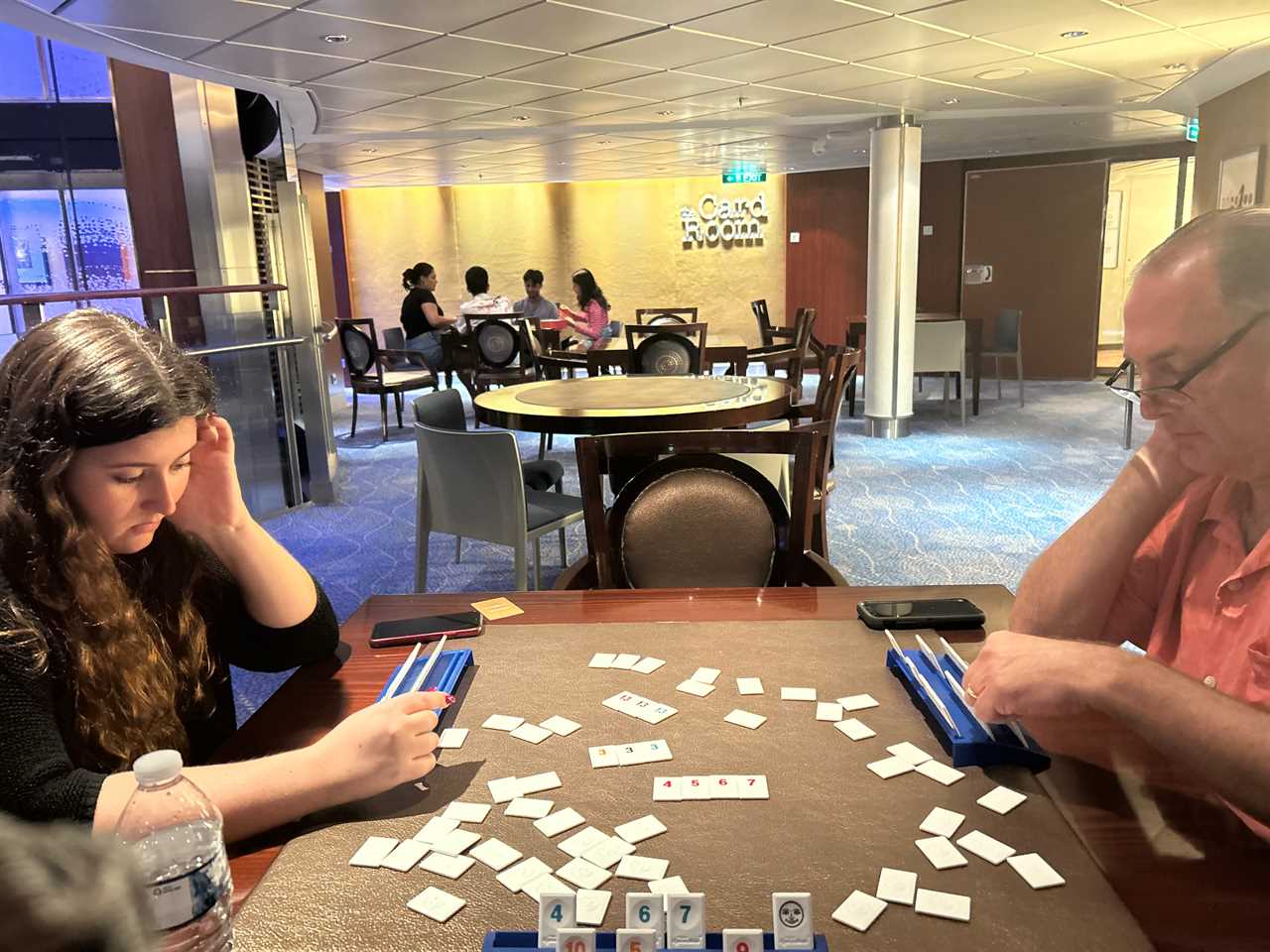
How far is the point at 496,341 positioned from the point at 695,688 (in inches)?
268

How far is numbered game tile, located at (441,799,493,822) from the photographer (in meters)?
0.99

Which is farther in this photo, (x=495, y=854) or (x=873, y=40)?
(x=873, y=40)

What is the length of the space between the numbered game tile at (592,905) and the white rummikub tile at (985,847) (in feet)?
1.18

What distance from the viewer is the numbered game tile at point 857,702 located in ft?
3.97

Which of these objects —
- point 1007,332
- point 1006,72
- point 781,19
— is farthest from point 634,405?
point 1007,332

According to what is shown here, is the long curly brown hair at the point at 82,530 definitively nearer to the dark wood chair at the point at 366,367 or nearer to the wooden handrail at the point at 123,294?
the wooden handrail at the point at 123,294

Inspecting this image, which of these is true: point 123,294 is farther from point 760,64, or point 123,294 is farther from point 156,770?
point 156,770

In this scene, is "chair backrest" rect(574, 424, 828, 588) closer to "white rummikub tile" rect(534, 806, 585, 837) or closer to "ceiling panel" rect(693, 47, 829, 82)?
"white rummikub tile" rect(534, 806, 585, 837)

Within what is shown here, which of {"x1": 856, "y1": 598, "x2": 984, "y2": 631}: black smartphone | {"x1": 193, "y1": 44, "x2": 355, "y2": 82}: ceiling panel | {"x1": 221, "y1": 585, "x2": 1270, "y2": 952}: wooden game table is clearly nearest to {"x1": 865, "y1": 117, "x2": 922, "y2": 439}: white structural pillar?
{"x1": 193, "y1": 44, "x2": 355, "y2": 82}: ceiling panel

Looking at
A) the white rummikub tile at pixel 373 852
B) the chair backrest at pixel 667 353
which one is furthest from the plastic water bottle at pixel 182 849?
the chair backrest at pixel 667 353

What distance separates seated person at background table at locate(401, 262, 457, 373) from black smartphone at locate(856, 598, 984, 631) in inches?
295

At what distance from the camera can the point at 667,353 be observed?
6.32 meters

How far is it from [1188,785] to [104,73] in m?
10.0

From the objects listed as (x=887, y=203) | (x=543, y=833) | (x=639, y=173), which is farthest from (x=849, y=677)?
(x=639, y=173)
